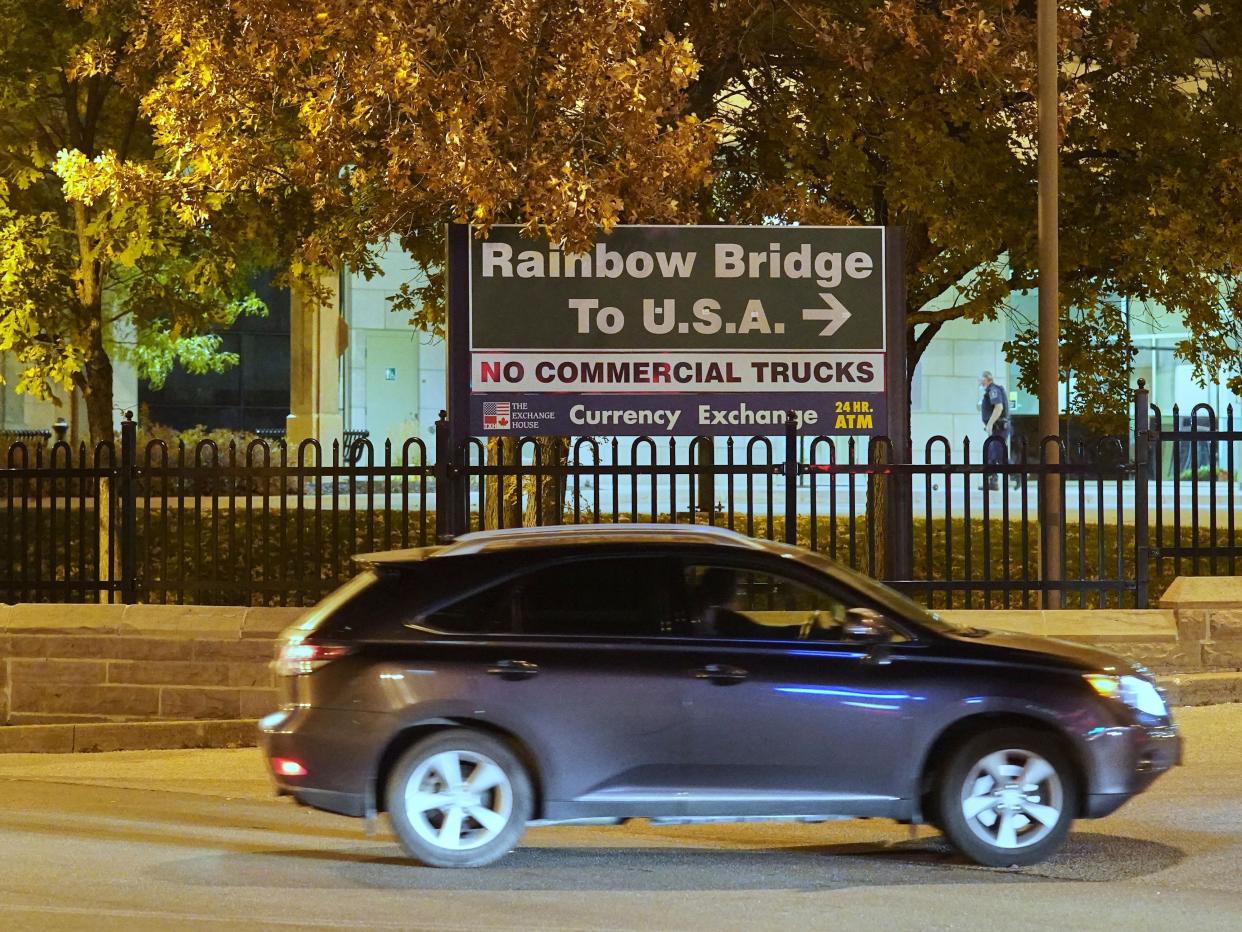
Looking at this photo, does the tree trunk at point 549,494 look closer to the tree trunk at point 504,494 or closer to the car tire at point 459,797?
the tree trunk at point 504,494

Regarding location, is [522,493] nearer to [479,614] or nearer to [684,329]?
[684,329]

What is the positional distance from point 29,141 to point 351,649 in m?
11.5

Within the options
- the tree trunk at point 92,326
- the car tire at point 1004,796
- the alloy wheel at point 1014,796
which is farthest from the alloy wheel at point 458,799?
the tree trunk at point 92,326

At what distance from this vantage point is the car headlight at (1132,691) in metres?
7.16

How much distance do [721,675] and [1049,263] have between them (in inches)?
247

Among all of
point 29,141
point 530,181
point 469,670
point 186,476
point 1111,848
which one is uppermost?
point 29,141

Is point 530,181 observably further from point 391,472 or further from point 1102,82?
point 1102,82

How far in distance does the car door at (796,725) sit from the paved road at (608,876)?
34cm

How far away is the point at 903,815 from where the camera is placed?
714 centimetres

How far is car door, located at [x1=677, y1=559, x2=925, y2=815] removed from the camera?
23.1 ft

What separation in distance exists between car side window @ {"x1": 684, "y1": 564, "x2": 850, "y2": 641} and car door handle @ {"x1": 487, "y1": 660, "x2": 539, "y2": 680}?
27.8 inches

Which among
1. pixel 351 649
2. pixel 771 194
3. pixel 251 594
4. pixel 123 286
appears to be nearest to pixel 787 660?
pixel 351 649

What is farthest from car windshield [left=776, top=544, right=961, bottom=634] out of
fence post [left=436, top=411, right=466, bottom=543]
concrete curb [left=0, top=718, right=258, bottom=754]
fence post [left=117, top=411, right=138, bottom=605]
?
fence post [left=117, top=411, right=138, bottom=605]

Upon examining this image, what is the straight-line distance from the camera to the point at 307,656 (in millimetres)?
7086
